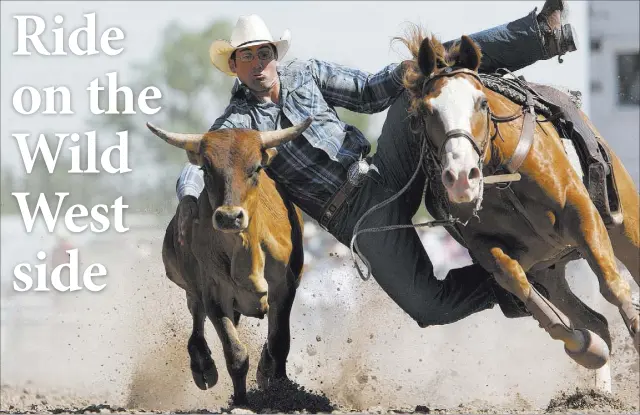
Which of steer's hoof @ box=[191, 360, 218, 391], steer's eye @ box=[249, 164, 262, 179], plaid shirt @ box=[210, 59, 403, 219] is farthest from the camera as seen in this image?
steer's hoof @ box=[191, 360, 218, 391]

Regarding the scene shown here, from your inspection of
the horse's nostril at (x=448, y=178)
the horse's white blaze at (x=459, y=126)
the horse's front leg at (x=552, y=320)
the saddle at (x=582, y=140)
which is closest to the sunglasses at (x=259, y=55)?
the saddle at (x=582, y=140)

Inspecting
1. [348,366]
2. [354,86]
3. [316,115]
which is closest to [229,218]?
[316,115]

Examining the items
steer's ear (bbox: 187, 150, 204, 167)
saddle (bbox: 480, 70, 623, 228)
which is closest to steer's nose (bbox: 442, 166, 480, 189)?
saddle (bbox: 480, 70, 623, 228)

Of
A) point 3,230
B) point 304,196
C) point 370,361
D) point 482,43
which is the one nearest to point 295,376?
point 370,361

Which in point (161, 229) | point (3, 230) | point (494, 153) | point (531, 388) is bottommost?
point (3, 230)

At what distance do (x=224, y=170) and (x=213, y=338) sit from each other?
4.17 meters

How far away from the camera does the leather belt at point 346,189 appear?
821 cm

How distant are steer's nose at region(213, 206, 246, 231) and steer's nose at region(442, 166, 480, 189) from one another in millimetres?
1218

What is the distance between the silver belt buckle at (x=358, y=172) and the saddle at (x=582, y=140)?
0.82 m

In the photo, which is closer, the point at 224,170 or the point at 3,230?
the point at 224,170

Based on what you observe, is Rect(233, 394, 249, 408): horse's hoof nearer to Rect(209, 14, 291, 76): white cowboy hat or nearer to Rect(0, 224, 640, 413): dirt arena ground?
Rect(0, 224, 640, 413): dirt arena ground

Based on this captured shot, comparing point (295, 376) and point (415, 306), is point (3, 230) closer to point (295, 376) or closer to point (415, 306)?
point (295, 376)

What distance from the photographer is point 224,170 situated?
314 inches

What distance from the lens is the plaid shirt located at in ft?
27.5
